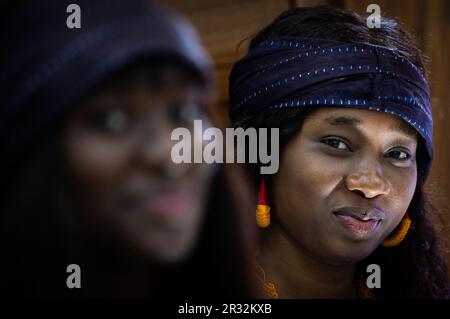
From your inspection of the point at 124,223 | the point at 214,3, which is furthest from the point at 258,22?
the point at 124,223

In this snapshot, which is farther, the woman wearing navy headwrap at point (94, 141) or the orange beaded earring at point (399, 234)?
the orange beaded earring at point (399, 234)

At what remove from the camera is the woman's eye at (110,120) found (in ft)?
2.17

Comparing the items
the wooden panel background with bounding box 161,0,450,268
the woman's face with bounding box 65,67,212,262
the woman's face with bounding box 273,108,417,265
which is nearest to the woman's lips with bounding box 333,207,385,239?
the woman's face with bounding box 273,108,417,265

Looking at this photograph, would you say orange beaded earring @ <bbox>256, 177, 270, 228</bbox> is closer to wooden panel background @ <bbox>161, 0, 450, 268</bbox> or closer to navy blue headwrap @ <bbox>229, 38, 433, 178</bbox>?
navy blue headwrap @ <bbox>229, 38, 433, 178</bbox>

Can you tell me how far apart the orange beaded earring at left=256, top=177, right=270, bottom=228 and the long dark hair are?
36cm

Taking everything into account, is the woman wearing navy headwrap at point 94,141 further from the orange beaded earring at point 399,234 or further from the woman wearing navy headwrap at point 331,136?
the orange beaded earring at point 399,234

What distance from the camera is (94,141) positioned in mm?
657

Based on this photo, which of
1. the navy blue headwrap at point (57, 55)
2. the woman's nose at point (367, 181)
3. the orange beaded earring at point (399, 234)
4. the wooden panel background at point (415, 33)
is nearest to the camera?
the navy blue headwrap at point (57, 55)

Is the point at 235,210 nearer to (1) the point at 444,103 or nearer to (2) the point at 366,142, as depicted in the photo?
(2) the point at 366,142

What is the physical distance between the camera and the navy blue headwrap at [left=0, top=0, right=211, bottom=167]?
63cm

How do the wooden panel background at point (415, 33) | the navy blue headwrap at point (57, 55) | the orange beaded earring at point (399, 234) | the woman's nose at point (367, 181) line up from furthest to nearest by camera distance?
the wooden panel background at point (415, 33) → the orange beaded earring at point (399, 234) → the woman's nose at point (367, 181) → the navy blue headwrap at point (57, 55)

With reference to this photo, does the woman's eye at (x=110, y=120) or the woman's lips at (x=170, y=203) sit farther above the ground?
the woman's eye at (x=110, y=120)

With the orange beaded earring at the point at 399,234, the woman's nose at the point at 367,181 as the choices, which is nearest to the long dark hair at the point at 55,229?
the woman's nose at the point at 367,181

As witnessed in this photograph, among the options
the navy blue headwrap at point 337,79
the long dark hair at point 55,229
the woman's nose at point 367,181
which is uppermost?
the navy blue headwrap at point 337,79
